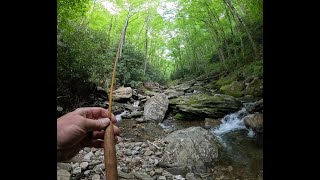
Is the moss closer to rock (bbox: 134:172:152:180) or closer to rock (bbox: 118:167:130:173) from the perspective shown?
rock (bbox: 118:167:130:173)

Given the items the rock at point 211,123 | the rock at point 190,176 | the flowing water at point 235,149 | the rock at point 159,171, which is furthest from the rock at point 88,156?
the rock at point 211,123

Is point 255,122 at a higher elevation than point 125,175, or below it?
higher

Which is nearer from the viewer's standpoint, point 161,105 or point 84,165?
point 84,165

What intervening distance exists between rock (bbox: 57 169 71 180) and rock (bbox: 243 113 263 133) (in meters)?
4.09

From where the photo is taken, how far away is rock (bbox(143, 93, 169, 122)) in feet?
22.0

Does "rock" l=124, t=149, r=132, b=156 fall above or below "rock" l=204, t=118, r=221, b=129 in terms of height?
below

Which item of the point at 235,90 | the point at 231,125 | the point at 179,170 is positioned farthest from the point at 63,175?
the point at 235,90

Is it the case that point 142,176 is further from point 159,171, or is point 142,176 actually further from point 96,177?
point 96,177

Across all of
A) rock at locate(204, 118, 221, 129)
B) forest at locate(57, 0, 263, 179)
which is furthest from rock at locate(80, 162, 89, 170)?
rock at locate(204, 118, 221, 129)

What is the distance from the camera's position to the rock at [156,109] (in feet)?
22.0

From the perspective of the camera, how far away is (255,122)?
5.33 m

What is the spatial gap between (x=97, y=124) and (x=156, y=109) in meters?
5.96
